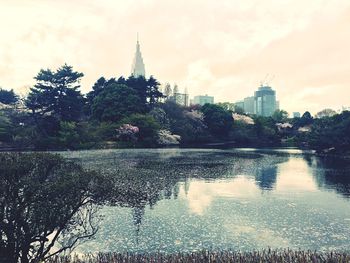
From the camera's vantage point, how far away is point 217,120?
104938 mm

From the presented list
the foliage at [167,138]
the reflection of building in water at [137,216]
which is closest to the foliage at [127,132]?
the foliage at [167,138]

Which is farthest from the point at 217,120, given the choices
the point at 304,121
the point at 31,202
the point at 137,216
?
the point at 31,202

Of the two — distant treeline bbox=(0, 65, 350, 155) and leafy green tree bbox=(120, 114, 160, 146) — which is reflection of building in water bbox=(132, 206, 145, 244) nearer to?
distant treeline bbox=(0, 65, 350, 155)

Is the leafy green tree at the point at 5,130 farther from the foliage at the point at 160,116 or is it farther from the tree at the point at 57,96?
the foliage at the point at 160,116

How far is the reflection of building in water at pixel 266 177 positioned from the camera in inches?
1294

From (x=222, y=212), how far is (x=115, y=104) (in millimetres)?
63179

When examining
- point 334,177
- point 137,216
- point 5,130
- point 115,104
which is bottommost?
point 137,216

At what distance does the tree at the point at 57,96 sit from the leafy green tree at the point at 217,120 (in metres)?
39.8

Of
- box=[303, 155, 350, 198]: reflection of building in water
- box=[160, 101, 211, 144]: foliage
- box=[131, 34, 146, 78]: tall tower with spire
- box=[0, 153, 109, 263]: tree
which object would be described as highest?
box=[131, 34, 146, 78]: tall tower with spire

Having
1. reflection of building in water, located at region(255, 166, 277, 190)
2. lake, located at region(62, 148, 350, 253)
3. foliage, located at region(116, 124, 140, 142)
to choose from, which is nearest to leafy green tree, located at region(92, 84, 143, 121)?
foliage, located at region(116, 124, 140, 142)

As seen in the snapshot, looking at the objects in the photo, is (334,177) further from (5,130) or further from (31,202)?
(5,130)

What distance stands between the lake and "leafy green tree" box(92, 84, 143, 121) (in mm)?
43306

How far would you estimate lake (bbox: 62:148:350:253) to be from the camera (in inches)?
662

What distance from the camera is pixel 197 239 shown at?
1714cm
